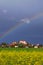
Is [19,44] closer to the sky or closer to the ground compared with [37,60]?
closer to the sky

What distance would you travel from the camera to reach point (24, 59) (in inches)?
322

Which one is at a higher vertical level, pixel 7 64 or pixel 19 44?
pixel 19 44

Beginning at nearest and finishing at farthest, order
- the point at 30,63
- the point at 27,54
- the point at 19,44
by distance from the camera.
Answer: the point at 30,63
the point at 27,54
the point at 19,44

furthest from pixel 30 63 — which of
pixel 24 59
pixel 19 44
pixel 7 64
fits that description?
pixel 19 44

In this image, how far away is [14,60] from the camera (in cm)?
814

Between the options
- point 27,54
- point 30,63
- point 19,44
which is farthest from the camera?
point 19,44

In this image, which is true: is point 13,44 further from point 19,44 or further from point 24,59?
point 24,59

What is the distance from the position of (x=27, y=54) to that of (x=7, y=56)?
0.78 meters

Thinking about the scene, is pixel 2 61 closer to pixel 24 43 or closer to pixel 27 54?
pixel 27 54

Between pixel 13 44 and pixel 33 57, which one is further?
pixel 13 44

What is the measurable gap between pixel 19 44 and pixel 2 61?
8.96 m

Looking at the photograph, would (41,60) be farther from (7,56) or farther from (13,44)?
(13,44)

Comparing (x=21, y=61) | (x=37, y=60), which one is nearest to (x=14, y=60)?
(x=21, y=61)

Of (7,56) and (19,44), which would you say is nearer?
(7,56)
